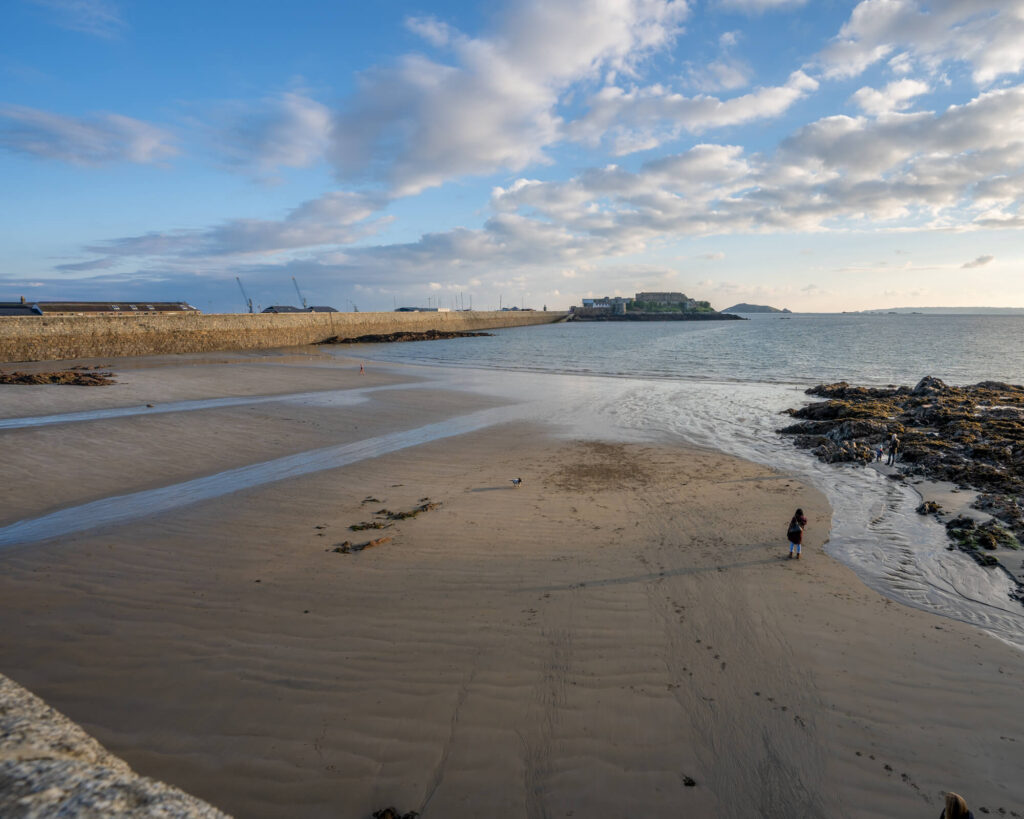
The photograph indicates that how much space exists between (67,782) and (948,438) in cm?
2233

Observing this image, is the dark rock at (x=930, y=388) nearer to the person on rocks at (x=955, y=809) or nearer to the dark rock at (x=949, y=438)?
the dark rock at (x=949, y=438)

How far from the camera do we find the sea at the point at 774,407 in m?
8.41

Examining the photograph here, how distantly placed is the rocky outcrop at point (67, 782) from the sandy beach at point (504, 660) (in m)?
1.77

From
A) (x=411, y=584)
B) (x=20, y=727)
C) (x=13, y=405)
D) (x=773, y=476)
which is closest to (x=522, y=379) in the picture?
(x=773, y=476)

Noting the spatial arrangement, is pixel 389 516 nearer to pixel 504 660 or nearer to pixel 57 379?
pixel 504 660

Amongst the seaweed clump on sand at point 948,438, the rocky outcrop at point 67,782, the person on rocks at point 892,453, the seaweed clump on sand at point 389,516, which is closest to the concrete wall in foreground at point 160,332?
the seaweed clump on sand at point 389,516

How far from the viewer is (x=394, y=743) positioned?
193 inches

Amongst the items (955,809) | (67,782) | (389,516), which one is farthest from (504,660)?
(389,516)

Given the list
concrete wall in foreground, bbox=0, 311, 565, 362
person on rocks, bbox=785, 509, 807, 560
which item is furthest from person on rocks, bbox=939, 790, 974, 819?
concrete wall in foreground, bbox=0, 311, 565, 362

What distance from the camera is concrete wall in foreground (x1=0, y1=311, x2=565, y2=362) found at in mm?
37188

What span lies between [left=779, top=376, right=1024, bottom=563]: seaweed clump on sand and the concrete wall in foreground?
49.9 meters

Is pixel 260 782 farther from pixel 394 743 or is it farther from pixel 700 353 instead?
pixel 700 353

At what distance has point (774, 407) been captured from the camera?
82.2 feet

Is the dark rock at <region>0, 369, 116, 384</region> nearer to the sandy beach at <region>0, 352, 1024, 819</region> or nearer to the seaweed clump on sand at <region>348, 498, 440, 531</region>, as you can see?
the sandy beach at <region>0, 352, 1024, 819</region>
